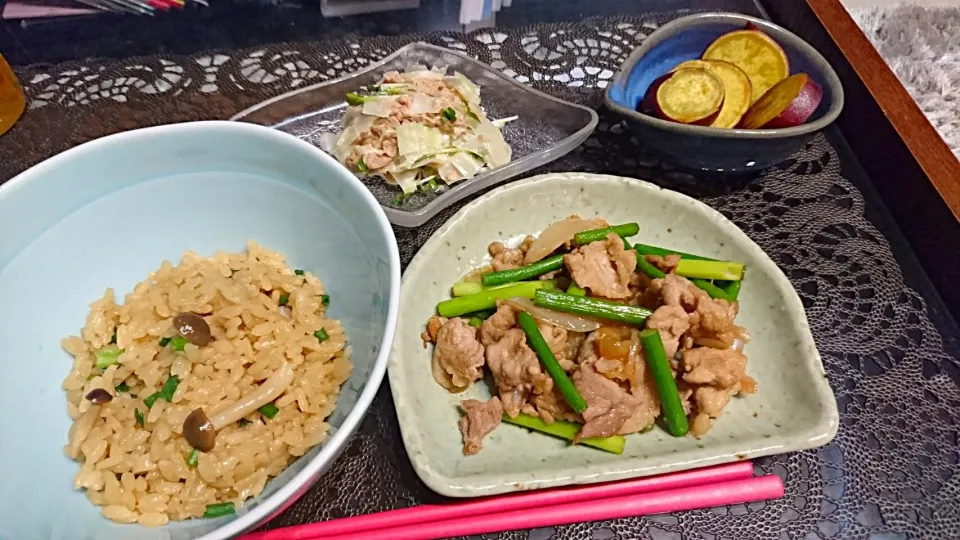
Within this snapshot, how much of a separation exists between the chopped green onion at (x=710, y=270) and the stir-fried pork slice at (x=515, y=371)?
0.51 m

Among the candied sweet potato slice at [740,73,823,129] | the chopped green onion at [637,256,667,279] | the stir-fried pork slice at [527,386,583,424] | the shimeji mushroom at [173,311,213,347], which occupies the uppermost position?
the candied sweet potato slice at [740,73,823,129]

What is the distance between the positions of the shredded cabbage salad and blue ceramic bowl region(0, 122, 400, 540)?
0.54 meters

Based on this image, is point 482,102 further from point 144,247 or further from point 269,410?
point 269,410

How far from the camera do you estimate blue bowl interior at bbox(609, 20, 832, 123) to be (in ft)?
6.78

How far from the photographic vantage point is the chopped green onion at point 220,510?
1.23 m

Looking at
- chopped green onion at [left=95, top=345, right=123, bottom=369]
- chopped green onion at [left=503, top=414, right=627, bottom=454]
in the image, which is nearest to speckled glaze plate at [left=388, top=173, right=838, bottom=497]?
chopped green onion at [left=503, top=414, right=627, bottom=454]

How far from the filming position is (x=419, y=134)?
2129 mm

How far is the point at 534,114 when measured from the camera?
7.36 feet

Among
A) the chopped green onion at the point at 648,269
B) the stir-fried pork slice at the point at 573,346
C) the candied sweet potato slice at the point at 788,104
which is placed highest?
the candied sweet potato slice at the point at 788,104

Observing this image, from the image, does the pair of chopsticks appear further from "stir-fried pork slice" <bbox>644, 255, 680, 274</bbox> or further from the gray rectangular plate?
the gray rectangular plate

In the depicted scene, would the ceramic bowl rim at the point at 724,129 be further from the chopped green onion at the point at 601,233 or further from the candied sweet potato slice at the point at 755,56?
the chopped green onion at the point at 601,233

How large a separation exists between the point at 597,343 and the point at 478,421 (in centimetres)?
35

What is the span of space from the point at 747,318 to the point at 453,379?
33.2 inches

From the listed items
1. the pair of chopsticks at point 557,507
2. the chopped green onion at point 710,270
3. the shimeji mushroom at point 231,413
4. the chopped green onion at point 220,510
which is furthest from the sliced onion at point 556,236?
the chopped green onion at point 220,510
